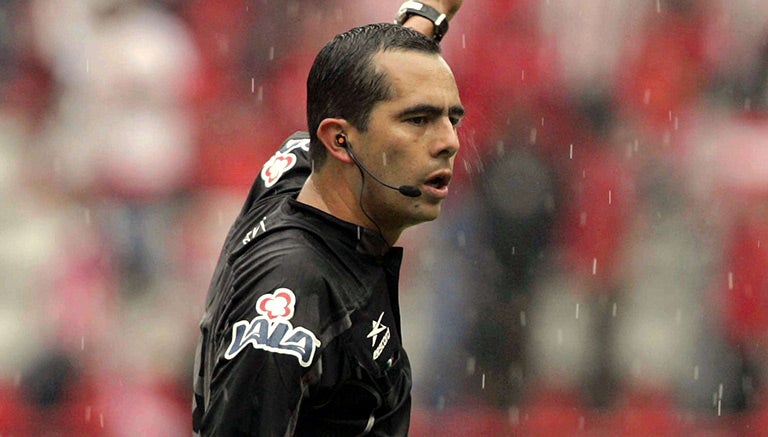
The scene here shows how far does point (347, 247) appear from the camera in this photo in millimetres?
2678

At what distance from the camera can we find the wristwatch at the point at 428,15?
11.4ft

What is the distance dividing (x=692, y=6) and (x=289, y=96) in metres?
1.71

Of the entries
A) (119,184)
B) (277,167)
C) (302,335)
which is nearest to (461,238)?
(119,184)

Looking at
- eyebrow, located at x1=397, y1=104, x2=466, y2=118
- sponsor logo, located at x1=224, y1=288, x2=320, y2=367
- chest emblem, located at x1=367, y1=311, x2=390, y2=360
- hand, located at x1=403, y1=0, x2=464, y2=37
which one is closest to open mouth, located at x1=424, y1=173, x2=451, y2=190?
eyebrow, located at x1=397, y1=104, x2=466, y2=118

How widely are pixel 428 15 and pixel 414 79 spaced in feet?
2.83

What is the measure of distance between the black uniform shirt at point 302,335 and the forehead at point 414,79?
28 cm

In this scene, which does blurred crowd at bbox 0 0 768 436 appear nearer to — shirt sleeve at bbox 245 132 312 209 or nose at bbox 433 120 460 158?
shirt sleeve at bbox 245 132 312 209

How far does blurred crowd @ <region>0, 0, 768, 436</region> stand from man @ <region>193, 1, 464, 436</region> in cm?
267

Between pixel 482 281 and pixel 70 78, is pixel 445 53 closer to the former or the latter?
pixel 482 281

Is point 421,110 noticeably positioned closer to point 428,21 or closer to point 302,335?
point 302,335

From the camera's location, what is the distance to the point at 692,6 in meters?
5.66

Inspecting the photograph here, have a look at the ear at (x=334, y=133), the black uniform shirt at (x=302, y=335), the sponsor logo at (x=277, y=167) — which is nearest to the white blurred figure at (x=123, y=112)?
the sponsor logo at (x=277, y=167)

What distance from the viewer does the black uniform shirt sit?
2.38 meters

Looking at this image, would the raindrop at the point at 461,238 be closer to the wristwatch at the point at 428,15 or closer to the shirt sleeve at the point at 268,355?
the wristwatch at the point at 428,15
